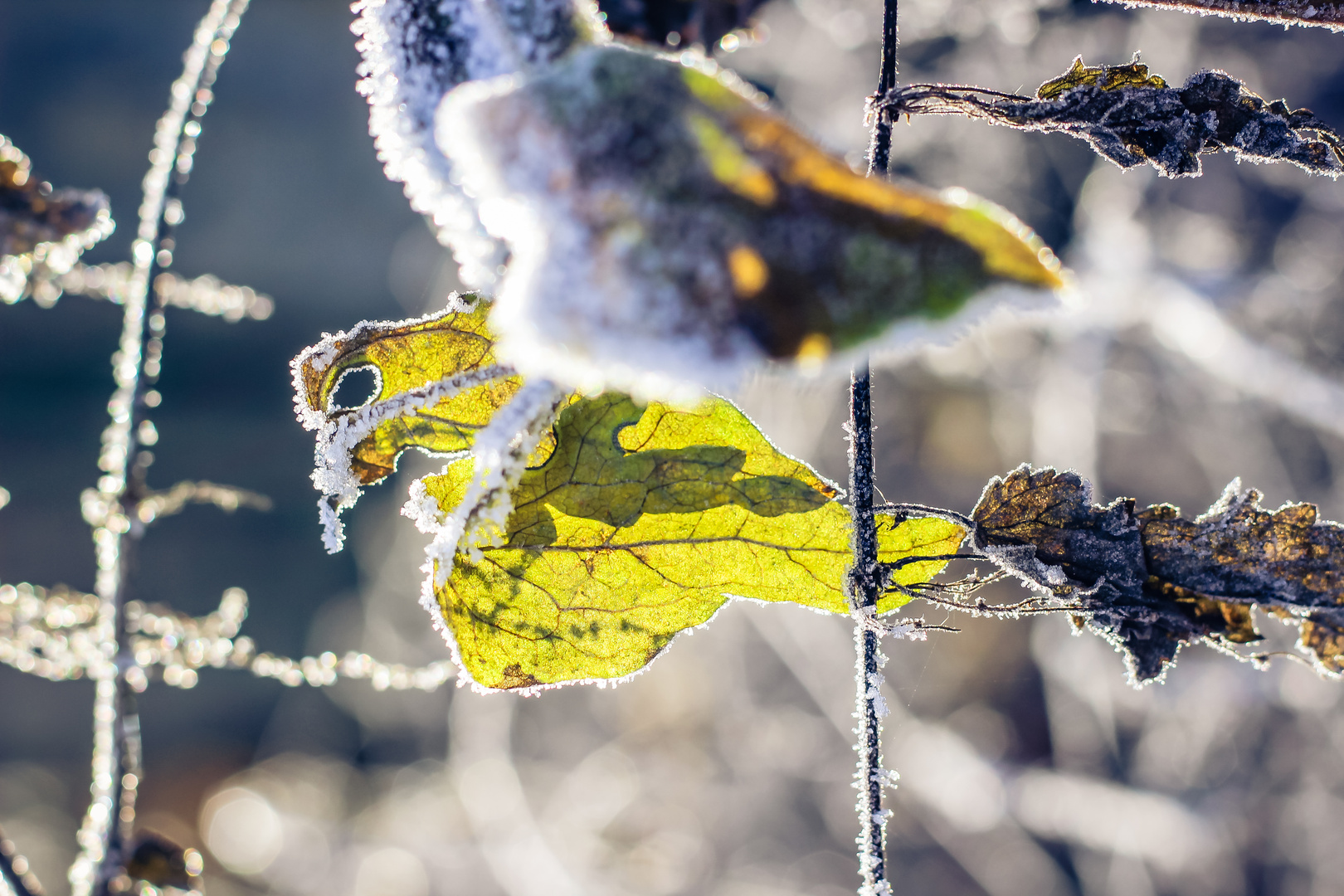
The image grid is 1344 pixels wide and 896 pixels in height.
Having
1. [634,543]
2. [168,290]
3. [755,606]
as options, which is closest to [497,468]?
[634,543]

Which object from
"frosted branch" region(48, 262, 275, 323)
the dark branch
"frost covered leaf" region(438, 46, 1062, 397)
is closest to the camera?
Result: "frost covered leaf" region(438, 46, 1062, 397)

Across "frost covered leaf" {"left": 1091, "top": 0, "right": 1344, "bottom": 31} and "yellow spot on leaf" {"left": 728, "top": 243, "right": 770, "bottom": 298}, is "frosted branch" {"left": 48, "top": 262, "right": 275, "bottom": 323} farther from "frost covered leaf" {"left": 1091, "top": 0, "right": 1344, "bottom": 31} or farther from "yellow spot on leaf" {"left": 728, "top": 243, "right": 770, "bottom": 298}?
"frost covered leaf" {"left": 1091, "top": 0, "right": 1344, "bottom": 31}

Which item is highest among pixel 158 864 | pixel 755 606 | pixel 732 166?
pixel 755 606

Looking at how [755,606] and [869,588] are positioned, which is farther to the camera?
[755,606]

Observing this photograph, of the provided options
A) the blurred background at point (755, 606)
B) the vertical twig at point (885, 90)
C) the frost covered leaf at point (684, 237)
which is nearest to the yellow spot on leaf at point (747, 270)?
the frost covered leaf at point (684, 237)

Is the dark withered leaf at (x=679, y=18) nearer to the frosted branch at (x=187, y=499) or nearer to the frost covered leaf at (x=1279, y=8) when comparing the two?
the frost covered leaf at (x=1279, y=8)

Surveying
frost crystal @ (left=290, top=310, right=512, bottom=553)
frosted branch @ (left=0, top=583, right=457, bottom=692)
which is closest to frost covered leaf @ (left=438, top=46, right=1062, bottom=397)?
frost crystal @ (left=290, top=310, right=512, bottom=553)

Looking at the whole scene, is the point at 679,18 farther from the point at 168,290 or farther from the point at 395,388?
the point at 168,290
